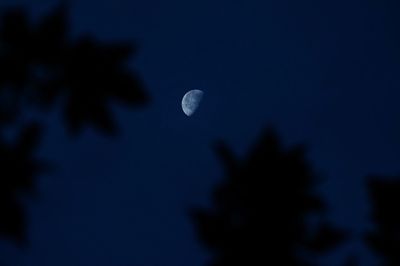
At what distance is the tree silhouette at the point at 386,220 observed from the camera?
9172mm

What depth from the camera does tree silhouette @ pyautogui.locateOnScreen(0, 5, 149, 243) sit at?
539cm

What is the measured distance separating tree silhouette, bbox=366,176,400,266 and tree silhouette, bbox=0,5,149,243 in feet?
19.3

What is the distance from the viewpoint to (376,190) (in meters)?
9.25

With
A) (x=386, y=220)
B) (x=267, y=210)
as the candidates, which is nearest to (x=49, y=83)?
(x=267, y=210)

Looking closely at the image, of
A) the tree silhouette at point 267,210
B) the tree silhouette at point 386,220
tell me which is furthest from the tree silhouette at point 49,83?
the tree silhouette at point 386,220

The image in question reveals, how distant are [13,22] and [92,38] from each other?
0.98 m

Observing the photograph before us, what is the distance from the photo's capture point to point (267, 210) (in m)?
8.47

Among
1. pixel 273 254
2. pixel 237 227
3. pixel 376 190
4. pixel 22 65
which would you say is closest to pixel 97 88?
pixel 22 65

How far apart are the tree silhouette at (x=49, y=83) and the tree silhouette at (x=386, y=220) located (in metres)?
5.88

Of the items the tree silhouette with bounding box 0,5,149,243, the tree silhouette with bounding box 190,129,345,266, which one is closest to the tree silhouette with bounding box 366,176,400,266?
the tree silhouette with bounding box 190,129,345,266

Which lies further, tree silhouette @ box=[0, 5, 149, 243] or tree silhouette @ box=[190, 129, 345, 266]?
tree silhouette @ box=[190, 129, 345, 266]

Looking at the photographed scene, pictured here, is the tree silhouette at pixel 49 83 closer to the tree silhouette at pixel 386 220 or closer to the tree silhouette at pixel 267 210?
the tree silhouette at pixel 267 210

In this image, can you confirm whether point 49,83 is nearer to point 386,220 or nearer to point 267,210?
point 267,210

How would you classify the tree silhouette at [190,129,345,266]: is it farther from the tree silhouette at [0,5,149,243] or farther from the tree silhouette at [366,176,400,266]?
the tree silhouette at [0,5,149,243]
